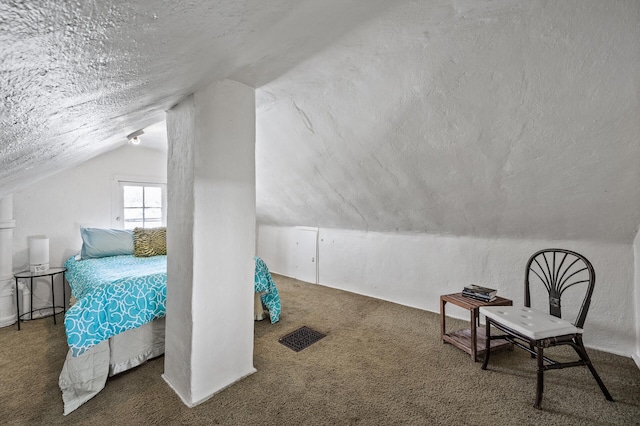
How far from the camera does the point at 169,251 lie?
1898mm

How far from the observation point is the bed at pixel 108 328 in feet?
5.63

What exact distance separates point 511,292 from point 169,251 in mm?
3006

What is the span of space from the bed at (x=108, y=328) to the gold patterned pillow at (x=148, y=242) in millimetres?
732

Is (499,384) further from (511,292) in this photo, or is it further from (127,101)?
(127,101)

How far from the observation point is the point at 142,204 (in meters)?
4.04

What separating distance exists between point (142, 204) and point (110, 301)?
8.33ft

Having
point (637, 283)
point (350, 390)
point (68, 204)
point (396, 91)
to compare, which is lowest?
point (350, 390)

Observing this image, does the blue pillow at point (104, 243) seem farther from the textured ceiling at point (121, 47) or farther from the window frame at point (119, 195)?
the textured ceiling at point (121, 47)

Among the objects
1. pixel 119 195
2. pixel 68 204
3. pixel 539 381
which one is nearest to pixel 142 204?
pixel 119 195

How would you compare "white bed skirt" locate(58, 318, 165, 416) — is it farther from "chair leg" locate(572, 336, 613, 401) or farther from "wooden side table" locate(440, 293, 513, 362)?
"chair leg" locate(572, 336, 613, 401)

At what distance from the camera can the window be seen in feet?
12.6

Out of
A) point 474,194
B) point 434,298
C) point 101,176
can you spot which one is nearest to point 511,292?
point 434,298

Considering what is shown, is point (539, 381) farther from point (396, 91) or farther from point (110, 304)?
point (110, 304)

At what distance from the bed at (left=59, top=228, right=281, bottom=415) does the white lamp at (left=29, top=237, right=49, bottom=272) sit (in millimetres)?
770
